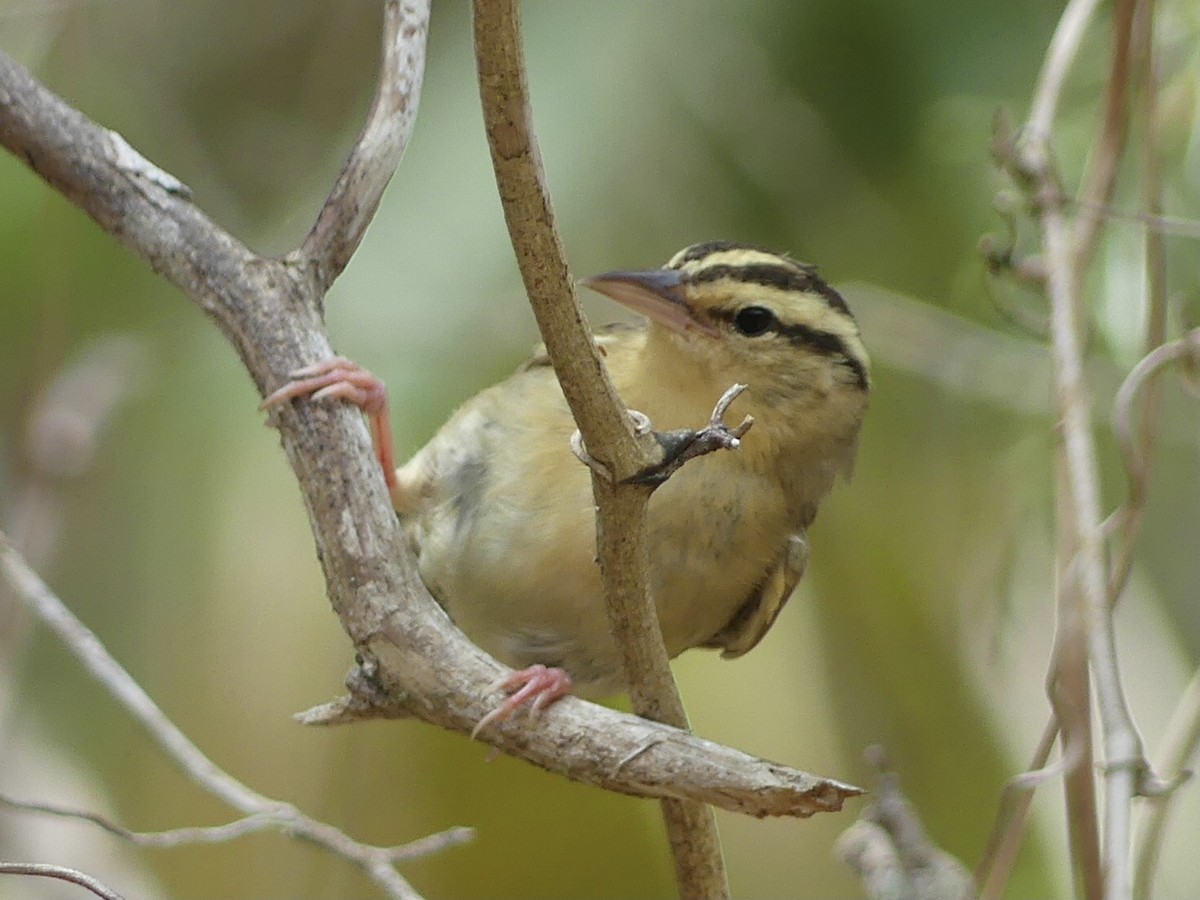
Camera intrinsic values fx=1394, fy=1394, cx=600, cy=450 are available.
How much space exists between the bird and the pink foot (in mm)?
452

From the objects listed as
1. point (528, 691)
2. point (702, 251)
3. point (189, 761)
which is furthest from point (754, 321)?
point (189, 761)

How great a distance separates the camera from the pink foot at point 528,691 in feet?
5.62

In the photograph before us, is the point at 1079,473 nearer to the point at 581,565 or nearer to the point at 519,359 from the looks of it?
the point at 581,565

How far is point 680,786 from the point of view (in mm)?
1573

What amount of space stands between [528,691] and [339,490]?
0.36m

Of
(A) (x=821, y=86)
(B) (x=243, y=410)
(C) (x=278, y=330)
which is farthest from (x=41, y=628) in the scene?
(A) (x=821, y=86)

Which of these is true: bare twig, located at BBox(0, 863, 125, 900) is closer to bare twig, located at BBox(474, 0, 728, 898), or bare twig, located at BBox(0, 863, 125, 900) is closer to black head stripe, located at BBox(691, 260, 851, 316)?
bare twig, located at BBox(474, 0, 728, 898)

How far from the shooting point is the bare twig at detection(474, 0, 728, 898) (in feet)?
4.16

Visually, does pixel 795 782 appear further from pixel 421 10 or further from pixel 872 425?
pixel 872 425

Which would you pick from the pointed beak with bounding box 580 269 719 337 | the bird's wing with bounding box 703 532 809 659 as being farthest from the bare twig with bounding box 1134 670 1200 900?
the pointed beak with bounding box 580 269 719 337

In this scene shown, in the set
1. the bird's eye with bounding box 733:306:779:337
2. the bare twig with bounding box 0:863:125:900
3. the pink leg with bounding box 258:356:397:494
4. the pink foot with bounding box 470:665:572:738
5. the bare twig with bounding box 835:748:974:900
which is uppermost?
the bird's eye with bounding box 733:306:779:337

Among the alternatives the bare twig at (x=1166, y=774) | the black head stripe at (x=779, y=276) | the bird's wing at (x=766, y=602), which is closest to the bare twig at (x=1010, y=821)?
the bare twig at (x=1166, y=774)

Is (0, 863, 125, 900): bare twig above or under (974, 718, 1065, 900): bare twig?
under

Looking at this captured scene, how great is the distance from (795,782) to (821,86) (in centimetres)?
285
